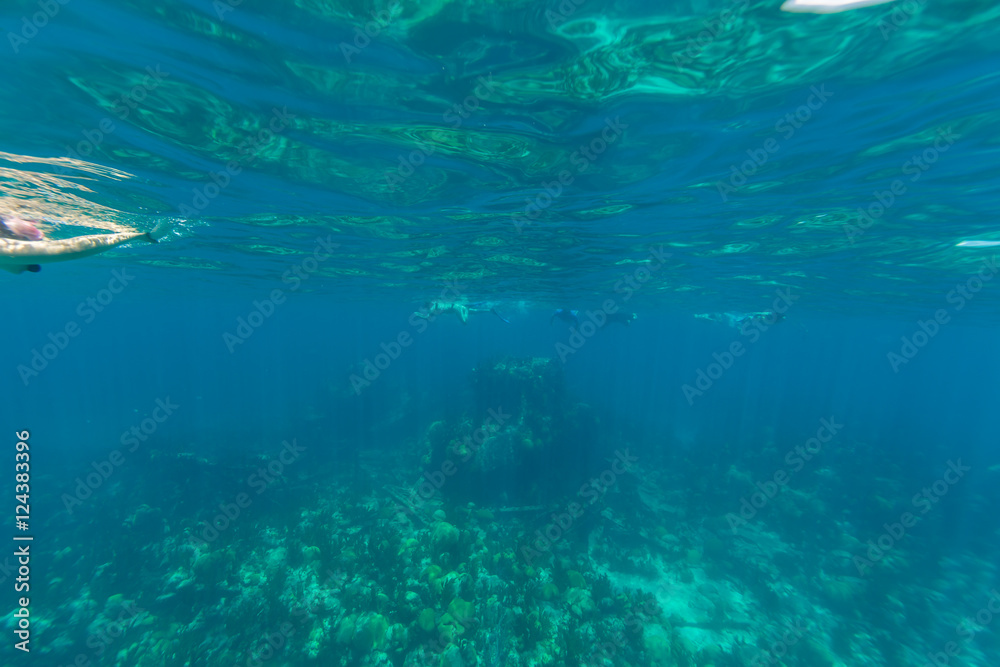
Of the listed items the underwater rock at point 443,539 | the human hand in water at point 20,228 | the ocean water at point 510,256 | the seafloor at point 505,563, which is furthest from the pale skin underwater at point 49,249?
the underwater rock at point 443,539

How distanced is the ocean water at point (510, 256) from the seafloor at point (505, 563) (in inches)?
4.5

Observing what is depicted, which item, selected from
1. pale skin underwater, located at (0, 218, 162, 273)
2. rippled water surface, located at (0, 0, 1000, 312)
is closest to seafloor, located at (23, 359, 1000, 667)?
pale skin underwater, located at (0, 218, 162, 273)

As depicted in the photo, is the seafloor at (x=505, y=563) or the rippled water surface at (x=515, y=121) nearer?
the rippled water surface at (x=515, y=121)

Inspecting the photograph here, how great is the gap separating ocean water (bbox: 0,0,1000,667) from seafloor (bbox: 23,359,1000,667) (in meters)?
0.11

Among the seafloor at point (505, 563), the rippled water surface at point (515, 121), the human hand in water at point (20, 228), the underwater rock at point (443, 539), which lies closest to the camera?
the human hand in water at point (20, 228)

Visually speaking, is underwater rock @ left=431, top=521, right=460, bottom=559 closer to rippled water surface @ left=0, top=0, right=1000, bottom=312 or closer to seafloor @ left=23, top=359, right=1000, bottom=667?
seafloor @ left=23, top=359, right=1000, bottom=667

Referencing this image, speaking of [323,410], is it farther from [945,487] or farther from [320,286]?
[945,487]

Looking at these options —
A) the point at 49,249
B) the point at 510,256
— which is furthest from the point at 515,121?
the point at 510,256

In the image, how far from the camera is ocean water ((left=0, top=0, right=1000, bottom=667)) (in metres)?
6.41

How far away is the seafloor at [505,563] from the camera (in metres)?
9.66

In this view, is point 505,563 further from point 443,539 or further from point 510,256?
point 510,256

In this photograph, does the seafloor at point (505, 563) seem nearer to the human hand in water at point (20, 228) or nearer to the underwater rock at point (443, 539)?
the underwater rock at point (443, 539)

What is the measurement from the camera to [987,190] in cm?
1022

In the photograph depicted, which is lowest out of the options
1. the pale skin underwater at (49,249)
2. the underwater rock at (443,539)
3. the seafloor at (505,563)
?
the seafloor at (505,563)
